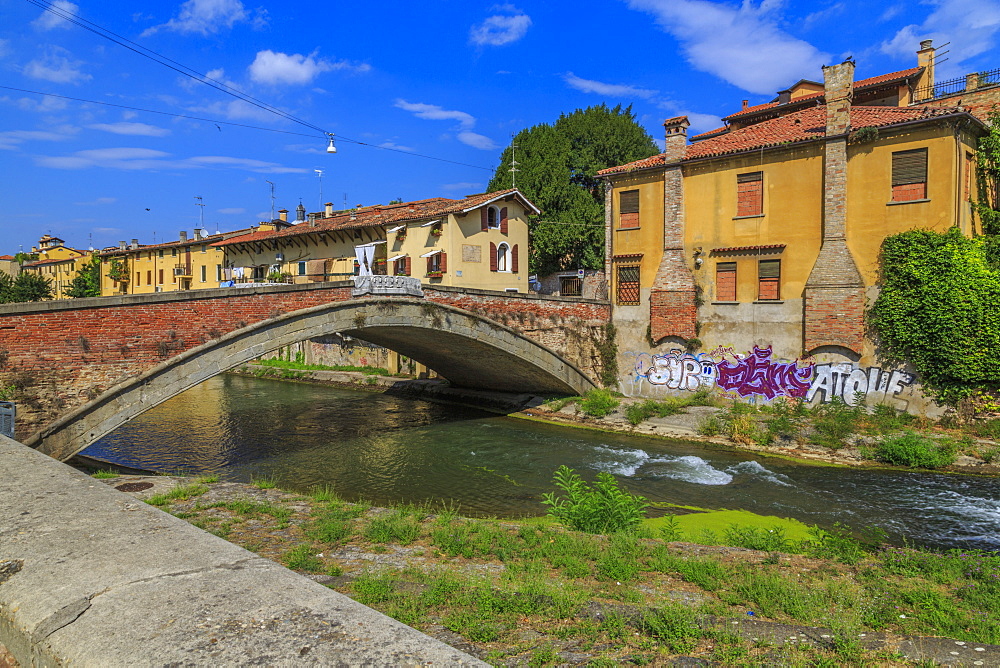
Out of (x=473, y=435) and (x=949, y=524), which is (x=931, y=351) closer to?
(x=949, y=524)

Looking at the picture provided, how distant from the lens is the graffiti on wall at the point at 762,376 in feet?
58.4

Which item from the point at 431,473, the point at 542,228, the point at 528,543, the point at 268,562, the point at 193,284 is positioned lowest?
the point at 431,473

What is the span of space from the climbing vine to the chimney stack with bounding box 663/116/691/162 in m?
7.41

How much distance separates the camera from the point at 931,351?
656 inches

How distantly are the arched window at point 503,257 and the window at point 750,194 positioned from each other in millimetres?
12661

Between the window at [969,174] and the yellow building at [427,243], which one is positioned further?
the yellow building at [427,243]

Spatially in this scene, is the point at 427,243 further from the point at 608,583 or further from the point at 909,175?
Answer: the point at 608,583

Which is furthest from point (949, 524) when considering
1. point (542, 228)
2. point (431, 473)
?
point (542, 228)

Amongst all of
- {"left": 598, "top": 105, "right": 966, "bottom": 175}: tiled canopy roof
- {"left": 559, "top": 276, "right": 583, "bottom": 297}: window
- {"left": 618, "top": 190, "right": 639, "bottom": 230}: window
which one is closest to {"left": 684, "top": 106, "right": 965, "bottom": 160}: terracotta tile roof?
{"left": 598, "top": 105, "right": 966, "bottom": 175}: tiled canopy roof

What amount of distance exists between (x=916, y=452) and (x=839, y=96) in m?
10.6

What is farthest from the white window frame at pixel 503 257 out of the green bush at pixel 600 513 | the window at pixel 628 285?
the green bush at pixel 600 513

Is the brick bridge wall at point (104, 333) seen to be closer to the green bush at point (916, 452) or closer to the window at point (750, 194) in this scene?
the window at point (750, 194)

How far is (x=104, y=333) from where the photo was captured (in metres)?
12.8

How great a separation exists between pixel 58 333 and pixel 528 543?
35.3 ft
